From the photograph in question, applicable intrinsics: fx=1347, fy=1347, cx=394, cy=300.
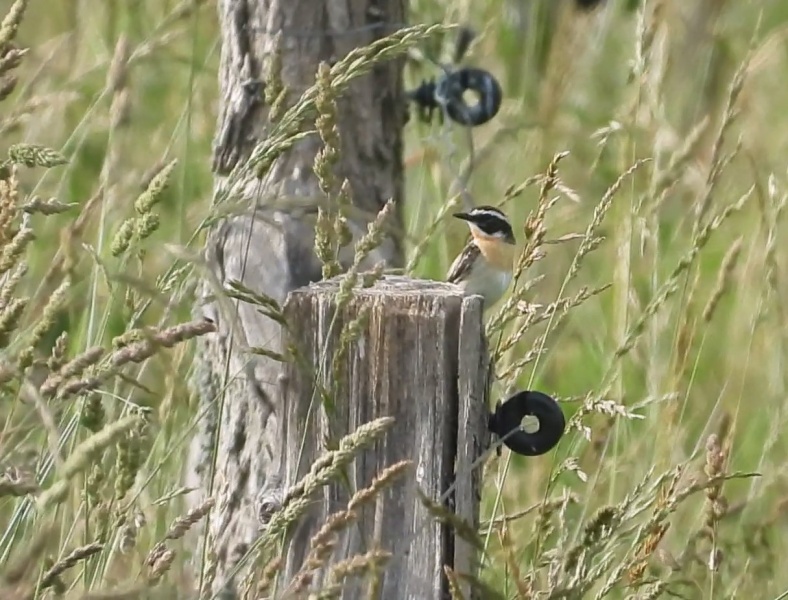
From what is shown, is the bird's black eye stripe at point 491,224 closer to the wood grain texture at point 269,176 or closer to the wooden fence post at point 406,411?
the wood grain texture at point 269,176

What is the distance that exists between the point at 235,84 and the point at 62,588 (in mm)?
1944

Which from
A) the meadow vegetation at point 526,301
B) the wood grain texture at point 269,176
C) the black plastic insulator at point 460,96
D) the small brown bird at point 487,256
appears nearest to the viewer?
the meadow vegetation at point 526,301

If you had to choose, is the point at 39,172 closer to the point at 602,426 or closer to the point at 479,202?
the point at 479,202

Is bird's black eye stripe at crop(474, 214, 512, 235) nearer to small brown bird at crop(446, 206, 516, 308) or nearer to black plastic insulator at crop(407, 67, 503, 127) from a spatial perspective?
small brown bird at crop(446, 206, 516, 308)

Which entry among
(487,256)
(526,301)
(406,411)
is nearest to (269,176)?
(487,256)

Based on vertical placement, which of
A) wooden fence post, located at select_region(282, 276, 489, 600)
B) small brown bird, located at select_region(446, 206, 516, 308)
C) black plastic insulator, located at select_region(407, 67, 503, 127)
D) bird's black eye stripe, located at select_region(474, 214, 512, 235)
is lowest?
wooden fence post, located at select_region(282, 276, 489, 600)

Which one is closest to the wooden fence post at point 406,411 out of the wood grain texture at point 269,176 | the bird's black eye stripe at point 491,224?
the wood grain texture at point 269,176

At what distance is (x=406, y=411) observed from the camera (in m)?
1.80

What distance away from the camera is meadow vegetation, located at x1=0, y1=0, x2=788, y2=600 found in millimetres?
1742

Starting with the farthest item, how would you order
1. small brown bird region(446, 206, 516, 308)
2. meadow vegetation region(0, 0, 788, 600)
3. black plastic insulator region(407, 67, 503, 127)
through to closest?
black plastic insulator region(407, 67, 503, 127)
small brown bird region(446, 206, 516, 308)
meadow vegetation region(0, 0, 788, 600)

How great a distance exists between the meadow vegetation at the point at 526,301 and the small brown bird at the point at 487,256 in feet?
0.41

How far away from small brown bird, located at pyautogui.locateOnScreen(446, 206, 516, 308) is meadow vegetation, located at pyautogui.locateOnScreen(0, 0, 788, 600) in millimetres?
126

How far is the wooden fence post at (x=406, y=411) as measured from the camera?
5.88ft

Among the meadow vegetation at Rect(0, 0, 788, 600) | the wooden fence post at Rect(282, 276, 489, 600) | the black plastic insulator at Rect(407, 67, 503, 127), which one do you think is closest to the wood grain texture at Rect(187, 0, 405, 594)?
the meadow vegetation at Rect(0, 0, 788, 600)
